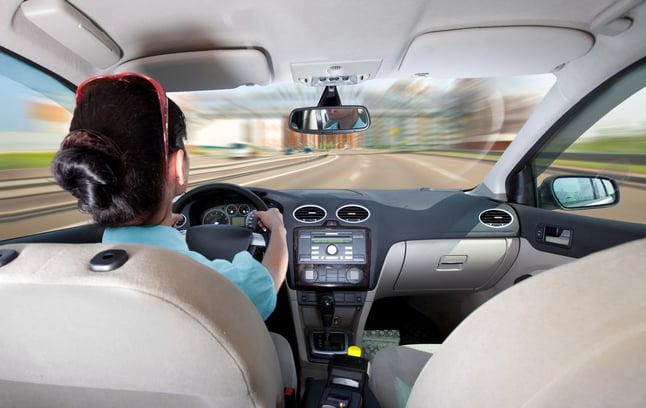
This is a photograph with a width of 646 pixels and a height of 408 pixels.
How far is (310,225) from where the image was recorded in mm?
2725

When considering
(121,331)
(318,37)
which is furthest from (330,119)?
(121,331)

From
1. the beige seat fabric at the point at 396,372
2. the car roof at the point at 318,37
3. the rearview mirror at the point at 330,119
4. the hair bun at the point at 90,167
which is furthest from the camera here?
the rearview mirror at the point at 330,119

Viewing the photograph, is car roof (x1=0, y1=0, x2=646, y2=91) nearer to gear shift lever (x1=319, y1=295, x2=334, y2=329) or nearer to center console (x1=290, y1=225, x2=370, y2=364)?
center console (x1=290, y1=225, x2=370, y2=364)

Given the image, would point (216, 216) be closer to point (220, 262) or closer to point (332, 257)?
point (332, 257)

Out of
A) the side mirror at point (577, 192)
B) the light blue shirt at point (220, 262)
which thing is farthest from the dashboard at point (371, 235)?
the light blue shirt at point (220, 262)

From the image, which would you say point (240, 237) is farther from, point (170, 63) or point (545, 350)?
point (545, 350)

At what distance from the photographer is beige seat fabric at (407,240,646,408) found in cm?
49

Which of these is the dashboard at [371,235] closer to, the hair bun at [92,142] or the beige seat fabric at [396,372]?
the beige seat fabric at [396,372]

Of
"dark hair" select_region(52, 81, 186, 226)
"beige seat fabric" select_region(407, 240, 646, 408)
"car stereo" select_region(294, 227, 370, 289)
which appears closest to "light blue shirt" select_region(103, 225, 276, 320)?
"dark hair" select_region(52, 81, 186, 226)

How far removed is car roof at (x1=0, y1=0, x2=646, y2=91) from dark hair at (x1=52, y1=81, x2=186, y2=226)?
890 millimetres

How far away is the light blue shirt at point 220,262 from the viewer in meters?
1.09

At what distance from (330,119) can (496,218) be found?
148 cm

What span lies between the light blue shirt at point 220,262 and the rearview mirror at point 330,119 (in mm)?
1726

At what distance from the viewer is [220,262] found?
1199 millimetres
